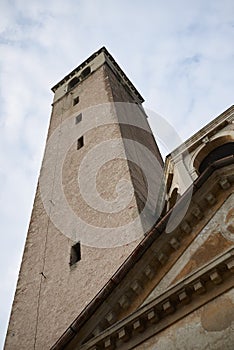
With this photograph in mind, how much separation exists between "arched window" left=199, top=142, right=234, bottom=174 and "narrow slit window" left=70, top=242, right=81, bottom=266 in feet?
14.0

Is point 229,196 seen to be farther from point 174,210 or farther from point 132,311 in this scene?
point 132,311

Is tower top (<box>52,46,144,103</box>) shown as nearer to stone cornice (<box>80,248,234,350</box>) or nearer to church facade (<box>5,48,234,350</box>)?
church facade (<box>5,48,234,350</box>)

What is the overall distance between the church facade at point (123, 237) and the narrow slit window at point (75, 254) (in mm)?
33

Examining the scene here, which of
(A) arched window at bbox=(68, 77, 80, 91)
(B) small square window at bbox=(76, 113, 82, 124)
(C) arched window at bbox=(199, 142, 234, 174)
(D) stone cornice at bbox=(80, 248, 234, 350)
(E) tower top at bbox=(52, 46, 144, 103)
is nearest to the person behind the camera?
(D) stone cornice at bbox=(80, 248, 234, 350)

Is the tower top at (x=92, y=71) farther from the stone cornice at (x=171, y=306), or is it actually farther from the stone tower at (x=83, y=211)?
the stone cornice at (x=171, y=306)

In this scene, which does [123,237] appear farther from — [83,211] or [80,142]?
[80,142]

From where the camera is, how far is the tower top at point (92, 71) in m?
24.1

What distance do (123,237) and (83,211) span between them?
273 cm

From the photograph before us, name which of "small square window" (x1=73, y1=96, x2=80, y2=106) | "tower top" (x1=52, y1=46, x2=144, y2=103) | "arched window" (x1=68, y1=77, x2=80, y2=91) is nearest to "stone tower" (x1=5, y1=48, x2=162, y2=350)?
"small square window" (x1=73, y1=96, x2=80, y2=106)

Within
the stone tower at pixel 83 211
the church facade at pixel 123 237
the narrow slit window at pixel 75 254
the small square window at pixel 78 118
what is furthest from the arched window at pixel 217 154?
the small square window at pixel 78 118

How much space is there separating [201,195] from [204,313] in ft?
6.40

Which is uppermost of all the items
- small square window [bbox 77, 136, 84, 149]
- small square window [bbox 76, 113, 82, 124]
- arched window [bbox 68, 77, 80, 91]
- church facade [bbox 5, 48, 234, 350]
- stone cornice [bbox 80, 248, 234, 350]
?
arched window [bbox 68, 77, 80, 91]

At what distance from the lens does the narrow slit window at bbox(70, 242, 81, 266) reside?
11.6 m

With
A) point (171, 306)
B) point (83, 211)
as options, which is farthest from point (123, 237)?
point (171, 306)
